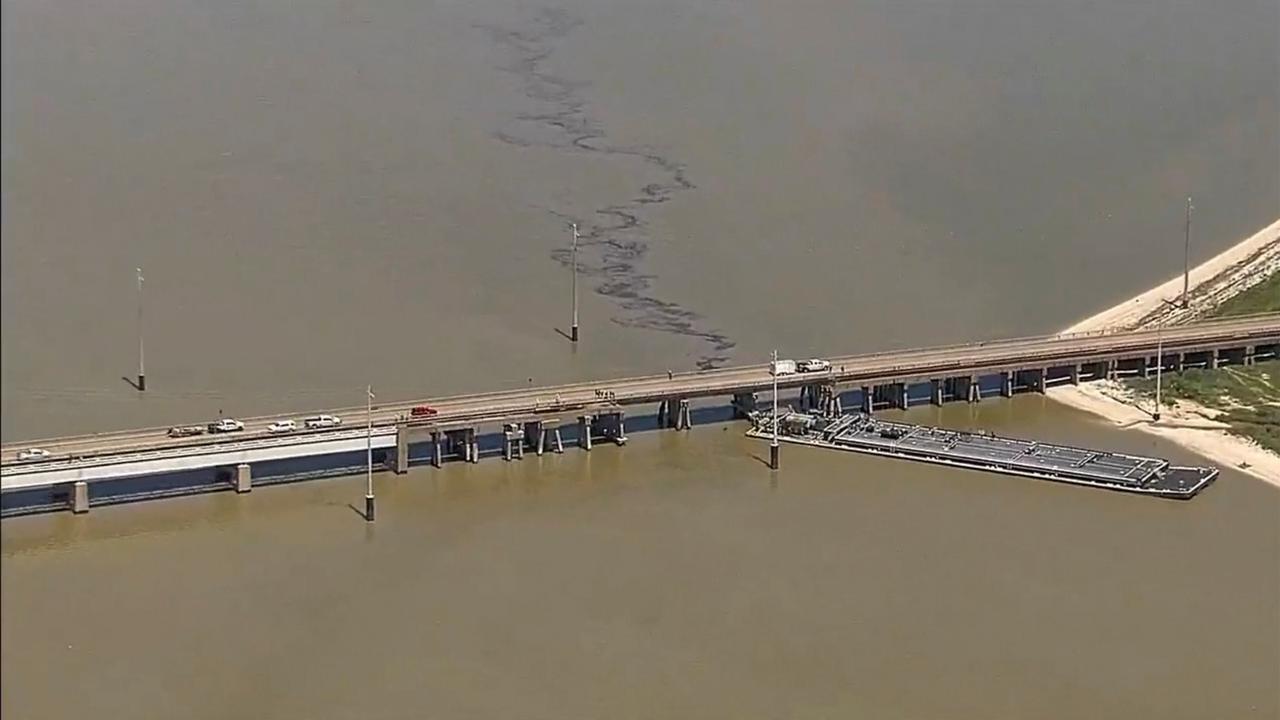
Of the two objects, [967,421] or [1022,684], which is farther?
[967,421]

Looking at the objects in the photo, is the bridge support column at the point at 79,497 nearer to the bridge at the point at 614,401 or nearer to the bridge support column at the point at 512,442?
the bridge at the point at 614,401

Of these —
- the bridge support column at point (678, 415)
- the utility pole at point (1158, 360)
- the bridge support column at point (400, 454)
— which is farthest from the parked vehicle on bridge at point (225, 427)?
the utility pole at point (1158, 360)

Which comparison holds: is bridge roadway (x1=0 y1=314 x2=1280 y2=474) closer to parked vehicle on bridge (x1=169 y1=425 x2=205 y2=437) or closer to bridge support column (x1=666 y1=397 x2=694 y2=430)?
parked vehicle on bridge (x1=169 y1=425 x2=205 y2=437)

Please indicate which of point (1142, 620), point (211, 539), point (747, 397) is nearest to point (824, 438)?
point (747, 397)

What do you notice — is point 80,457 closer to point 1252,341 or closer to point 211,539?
point 211,539

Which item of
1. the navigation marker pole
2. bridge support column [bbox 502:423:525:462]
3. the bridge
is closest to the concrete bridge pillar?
the bridge
